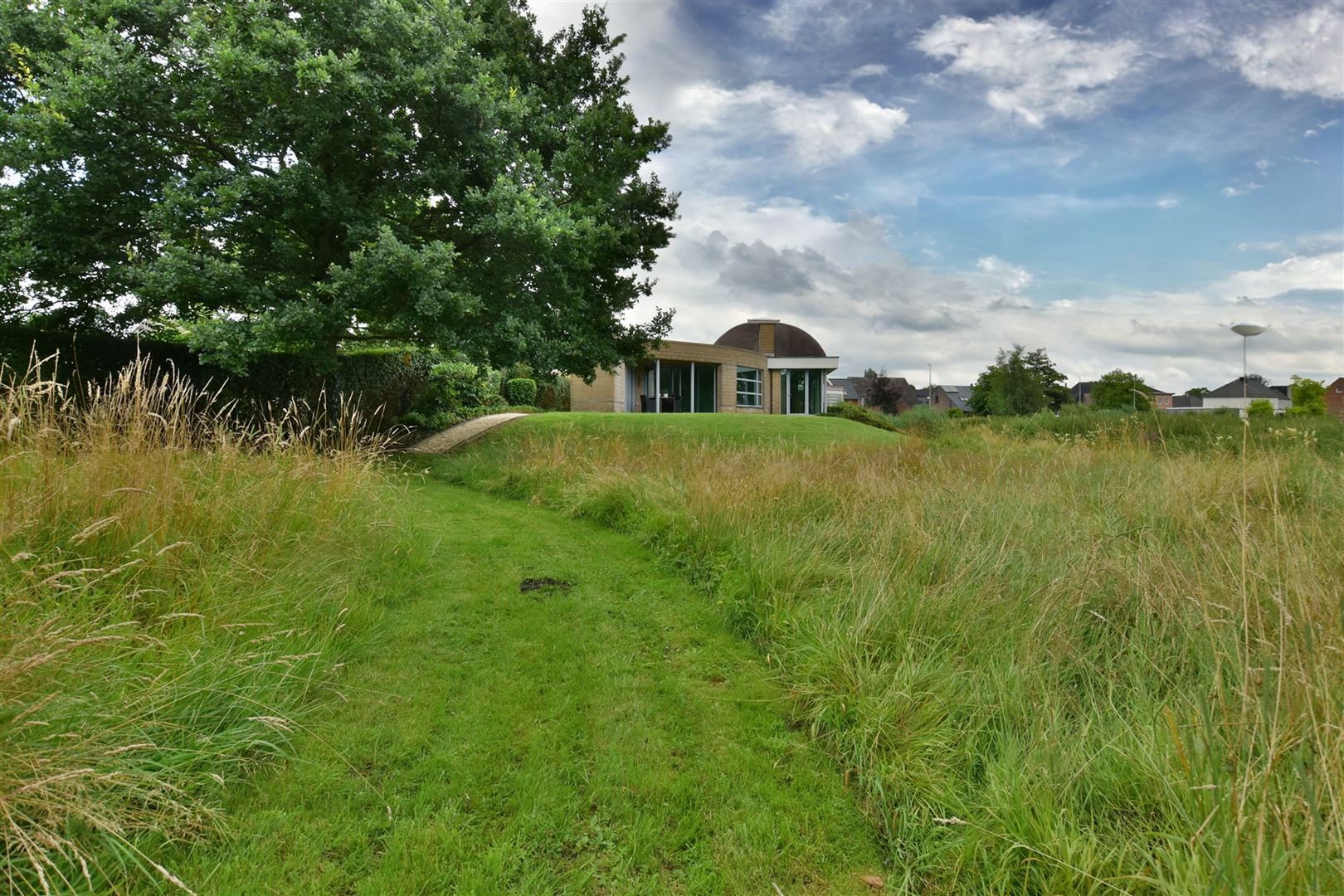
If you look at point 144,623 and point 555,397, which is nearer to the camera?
point 144,623

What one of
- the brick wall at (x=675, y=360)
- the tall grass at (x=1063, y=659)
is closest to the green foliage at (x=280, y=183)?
the tall grass at (x=1063, y=659)

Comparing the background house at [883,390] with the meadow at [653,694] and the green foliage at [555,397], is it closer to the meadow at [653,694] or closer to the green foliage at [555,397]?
the green foliage at [555,397]

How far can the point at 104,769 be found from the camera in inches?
79.7

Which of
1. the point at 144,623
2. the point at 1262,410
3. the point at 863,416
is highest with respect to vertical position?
the point at 1262,410

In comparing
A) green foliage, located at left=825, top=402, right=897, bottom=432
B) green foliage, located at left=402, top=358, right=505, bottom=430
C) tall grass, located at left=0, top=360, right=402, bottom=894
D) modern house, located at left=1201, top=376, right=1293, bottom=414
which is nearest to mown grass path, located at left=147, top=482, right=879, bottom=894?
tall grass, located at left=0, top=360, right=402, bottom=894

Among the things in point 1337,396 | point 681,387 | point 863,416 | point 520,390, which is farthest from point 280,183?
point 1337,396

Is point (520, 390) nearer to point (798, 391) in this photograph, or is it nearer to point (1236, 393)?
point (798, 391)

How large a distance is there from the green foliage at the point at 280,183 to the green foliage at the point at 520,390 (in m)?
13.3

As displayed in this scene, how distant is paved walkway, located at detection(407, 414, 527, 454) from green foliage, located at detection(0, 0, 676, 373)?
282cm

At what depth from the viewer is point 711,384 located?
101 feet

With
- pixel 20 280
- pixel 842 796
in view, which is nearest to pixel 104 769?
pixel 842 796

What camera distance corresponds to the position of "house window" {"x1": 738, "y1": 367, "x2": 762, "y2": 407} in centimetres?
3253

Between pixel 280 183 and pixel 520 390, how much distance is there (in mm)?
16138

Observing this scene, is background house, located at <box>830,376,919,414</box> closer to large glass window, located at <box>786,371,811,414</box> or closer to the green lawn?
large glass window, located at <box>786,371,811,414</box>
